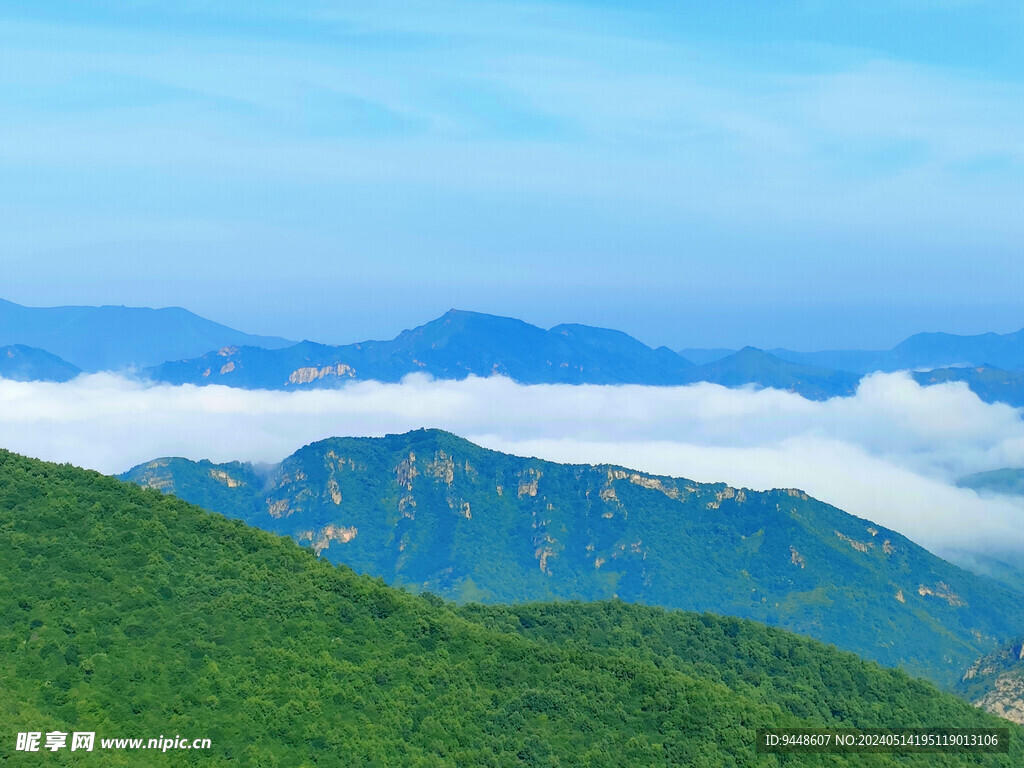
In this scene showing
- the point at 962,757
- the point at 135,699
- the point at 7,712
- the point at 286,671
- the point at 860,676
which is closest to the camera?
the point at 7,712

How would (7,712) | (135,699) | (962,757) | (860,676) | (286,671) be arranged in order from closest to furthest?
(7,712)
(135,699)
(286,671)
(962,757)
(860,676)

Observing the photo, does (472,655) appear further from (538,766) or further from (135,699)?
(135,699)

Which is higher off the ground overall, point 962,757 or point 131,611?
point 131,611

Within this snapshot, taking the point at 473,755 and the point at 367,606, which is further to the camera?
the point at 367,606

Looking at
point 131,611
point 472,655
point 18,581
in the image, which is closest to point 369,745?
point 472,655

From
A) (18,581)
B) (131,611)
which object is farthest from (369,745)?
(18,581)

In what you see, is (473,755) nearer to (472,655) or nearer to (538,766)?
(538,766)
